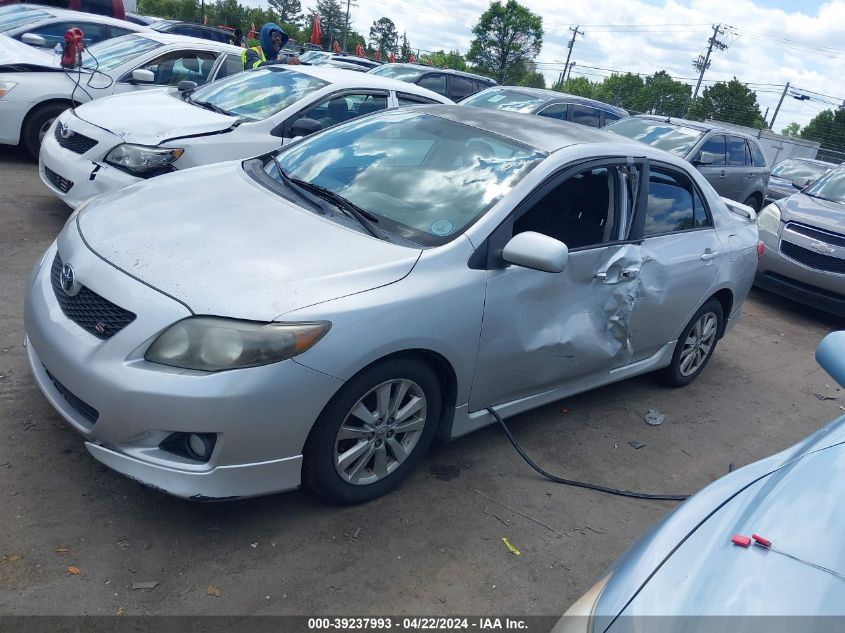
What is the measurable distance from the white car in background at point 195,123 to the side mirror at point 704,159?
16.4ft

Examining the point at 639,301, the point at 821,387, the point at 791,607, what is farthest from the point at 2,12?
the point at 791,607

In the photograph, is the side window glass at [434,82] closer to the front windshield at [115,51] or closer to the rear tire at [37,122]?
the front windshield at [115,51]

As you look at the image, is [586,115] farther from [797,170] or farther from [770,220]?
[797,170]

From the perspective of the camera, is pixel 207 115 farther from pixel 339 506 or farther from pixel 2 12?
pixel 2 12

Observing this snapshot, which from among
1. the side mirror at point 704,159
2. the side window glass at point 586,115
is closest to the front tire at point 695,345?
the side mirror at point 704,159

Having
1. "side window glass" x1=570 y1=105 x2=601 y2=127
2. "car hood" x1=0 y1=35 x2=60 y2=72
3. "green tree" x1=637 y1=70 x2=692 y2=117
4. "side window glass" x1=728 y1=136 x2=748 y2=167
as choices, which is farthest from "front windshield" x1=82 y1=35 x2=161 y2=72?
"green tree" x1=637 y1=70 x2=692 y2=117

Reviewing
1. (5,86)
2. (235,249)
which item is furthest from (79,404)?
(5,86)

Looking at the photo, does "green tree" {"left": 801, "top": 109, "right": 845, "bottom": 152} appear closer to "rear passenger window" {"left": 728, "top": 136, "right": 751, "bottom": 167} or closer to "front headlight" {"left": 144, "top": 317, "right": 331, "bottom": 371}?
"rear passenger window" {"left": 728, "top": 136, "right": 751, "bottom": 167}

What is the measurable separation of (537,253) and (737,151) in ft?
31.4

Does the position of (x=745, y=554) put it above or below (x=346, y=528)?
above

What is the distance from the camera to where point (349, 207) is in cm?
356

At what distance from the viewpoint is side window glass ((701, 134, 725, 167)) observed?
10681 mm

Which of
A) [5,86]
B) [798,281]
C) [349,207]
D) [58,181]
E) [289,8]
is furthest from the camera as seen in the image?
[289,8]

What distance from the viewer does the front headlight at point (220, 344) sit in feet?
8.79
